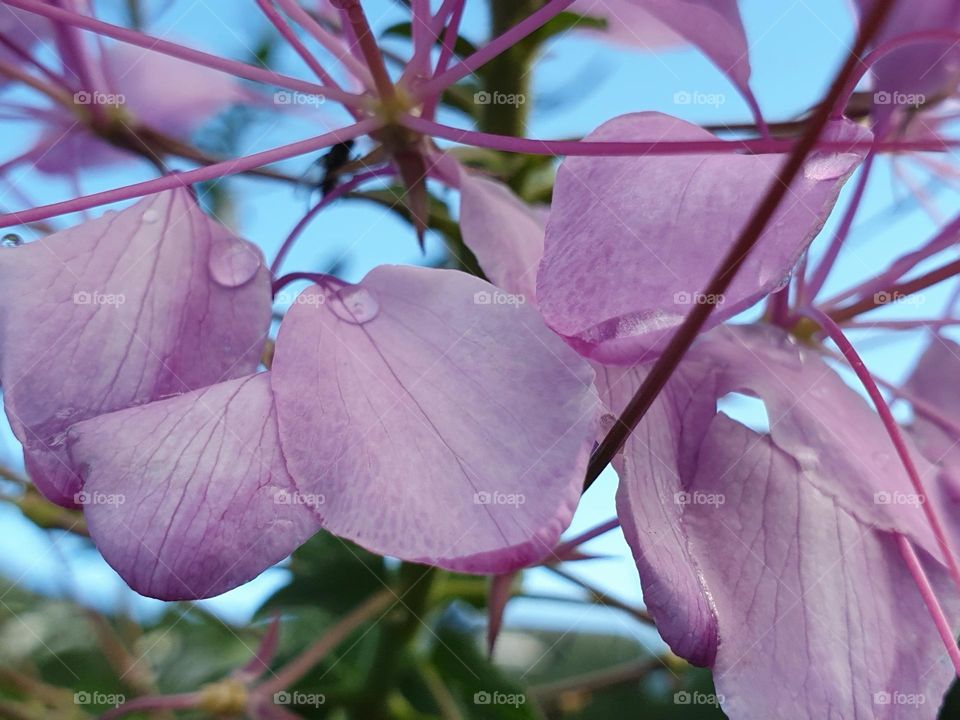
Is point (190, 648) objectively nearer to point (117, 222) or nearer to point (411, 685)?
point (411, 685)

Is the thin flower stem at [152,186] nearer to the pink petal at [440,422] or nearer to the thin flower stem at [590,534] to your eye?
the pink petal at [440,422]

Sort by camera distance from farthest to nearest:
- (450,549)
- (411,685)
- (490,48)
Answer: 1. (411,685)
2. (490,48)
3. (450,549)

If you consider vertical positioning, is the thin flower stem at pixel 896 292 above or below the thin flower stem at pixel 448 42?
below

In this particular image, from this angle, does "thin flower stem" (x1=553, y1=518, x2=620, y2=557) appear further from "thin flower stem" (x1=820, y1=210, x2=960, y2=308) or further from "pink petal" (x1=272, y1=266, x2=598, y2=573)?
"thin flower stem" (x1=820, y1=210, x2=960, y2=308)

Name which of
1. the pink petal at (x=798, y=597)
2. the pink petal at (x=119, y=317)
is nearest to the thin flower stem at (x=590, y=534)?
the pink petal at (x=798, y=597)

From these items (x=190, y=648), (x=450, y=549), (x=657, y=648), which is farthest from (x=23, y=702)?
Answer: (x=450, y=549)

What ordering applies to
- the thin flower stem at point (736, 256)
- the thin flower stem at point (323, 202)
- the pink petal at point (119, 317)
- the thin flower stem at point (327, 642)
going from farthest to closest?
the thin flower stem at point (327, 642) → the thin flower stem at point (323, 202) → the pink petal at point (119, 317) → the thin flower stem at point (736, 256)

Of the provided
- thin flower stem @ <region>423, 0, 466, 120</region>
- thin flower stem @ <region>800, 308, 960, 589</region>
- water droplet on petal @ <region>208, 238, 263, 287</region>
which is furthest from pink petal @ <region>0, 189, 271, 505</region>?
thin flower stem @ <region>800, 308, 960, 589</region>
